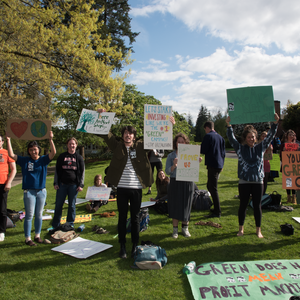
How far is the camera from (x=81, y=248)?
401 cm

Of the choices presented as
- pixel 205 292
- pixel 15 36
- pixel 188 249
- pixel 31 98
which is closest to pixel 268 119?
pixel 188 249

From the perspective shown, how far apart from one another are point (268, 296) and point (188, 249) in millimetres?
1449

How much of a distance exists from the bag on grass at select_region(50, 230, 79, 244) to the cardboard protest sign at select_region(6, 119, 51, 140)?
192 centimetres

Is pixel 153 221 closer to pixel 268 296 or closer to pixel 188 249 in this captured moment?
pixel 188 249

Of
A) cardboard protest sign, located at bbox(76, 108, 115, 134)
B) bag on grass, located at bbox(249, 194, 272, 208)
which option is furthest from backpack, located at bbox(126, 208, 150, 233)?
bag on grass, located at bbox(249, 194, 272, 208)

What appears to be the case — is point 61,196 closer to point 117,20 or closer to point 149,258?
point 149,258

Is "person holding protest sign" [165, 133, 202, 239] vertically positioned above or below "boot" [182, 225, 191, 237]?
above

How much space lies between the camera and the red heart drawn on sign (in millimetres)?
4391

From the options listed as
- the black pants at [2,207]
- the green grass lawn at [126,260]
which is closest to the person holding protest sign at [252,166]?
the green grass lawn at [126,260]

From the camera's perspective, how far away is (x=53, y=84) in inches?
416

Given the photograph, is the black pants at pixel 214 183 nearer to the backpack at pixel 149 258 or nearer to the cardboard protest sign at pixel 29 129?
the backpack at pixel 149 258

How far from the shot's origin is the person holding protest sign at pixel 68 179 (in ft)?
15.7

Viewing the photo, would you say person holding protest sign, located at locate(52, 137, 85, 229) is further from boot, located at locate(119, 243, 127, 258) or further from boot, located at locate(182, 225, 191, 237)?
boot, located at locate(182, 225, 191, 237)

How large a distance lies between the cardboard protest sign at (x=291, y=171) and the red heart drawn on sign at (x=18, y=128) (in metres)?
5.18
